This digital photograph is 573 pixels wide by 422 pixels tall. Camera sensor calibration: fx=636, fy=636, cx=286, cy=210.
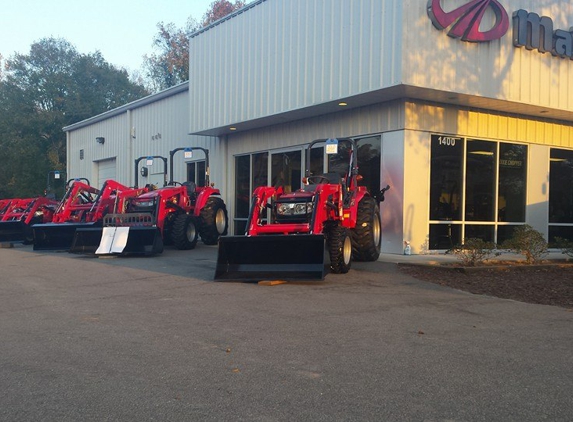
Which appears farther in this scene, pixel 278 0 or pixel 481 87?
pixel 278 0

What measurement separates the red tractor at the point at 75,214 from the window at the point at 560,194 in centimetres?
1201

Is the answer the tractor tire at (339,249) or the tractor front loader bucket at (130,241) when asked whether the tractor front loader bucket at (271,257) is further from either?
the tractor front loader bucket at (130,241)

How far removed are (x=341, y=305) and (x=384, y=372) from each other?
329 centimetres

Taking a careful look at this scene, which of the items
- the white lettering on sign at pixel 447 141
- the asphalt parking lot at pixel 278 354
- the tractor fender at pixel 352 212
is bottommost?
the asphalt parking lot at pixel 278 354

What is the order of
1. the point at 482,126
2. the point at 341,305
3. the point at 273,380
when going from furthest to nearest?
the point at 482,126 < the point at 341,305 < the point at 273,380

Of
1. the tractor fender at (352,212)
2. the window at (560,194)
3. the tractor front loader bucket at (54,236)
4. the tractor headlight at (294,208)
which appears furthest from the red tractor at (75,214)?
the window at (560,194)

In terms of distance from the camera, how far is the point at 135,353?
5953mm

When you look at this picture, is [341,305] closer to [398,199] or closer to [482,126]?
[398,199]

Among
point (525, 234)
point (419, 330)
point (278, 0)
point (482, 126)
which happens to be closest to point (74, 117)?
point (278, 0)

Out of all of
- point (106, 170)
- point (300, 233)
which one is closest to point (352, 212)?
point (300, 233)

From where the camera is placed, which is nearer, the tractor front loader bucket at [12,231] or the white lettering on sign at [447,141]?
the white lettering on sign at [447,141]

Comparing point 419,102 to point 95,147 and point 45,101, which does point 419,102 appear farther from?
point 45,101

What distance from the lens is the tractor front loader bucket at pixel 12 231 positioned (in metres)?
21.0

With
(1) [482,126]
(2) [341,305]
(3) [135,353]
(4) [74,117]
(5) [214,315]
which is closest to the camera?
(3) [135,353]
